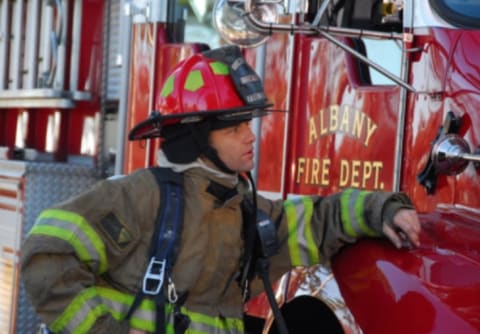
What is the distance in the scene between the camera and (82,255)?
276 centimetres

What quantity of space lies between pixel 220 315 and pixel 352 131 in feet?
3.57

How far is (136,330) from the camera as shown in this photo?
2811 millimetres

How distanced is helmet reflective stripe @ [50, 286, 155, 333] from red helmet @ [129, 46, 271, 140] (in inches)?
19.2

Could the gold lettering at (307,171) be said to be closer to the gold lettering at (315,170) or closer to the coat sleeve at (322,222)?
the gold lettering at (315,170)

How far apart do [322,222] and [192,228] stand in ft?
1.26

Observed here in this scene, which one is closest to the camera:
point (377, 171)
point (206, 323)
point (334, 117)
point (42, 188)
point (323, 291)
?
point (206, 323)

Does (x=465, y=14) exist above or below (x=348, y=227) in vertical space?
above

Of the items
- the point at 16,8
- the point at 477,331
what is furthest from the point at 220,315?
the point at 16,8

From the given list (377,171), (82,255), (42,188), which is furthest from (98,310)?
(42,188)

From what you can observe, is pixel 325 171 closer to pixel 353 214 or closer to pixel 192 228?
pixel 353 214

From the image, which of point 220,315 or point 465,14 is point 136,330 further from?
point 465,14

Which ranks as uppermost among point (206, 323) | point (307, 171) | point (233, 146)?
point (233, 146)

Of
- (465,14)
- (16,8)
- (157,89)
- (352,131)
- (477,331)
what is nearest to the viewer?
(477,331)

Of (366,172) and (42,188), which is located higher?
(366,172)
